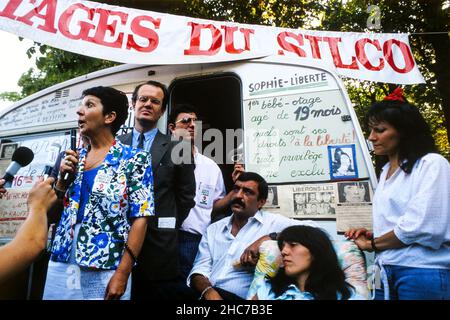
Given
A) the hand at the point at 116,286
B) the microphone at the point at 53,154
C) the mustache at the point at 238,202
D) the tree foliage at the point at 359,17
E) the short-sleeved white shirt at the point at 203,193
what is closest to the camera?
the hand at the point at 116,286

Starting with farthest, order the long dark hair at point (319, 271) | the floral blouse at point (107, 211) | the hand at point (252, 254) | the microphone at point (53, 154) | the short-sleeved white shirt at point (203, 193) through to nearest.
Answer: the microphone at point (53, 154)
the short-sleeved white shirt at point (203, 193)
the hand at point (252, 254)
the long dark hair at point (319, 271)
the floral blouse at point (107, 211)

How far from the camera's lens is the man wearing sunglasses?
2971mm

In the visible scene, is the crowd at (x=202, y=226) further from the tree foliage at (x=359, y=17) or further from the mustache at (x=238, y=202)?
the tree foliage at (x=359, y=17)

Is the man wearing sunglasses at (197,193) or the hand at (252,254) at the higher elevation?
the man wearing sunglasses at (197,193)

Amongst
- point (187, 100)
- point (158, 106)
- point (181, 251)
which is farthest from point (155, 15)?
point (181, 251)

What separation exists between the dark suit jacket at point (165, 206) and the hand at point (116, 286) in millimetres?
516

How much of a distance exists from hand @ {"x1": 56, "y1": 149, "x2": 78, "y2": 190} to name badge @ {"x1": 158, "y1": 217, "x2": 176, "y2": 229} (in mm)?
782

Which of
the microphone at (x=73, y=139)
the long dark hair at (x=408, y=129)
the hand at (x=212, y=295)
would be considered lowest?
the hand at (x=212, y=295)

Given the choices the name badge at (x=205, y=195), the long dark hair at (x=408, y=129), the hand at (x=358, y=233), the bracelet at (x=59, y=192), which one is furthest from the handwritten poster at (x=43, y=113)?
the long dark hair at (x=408, y=129)

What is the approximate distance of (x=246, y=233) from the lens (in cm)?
269

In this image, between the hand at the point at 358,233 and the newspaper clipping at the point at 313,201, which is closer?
the hand at the point at 358,233

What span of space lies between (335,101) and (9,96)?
20.8 m

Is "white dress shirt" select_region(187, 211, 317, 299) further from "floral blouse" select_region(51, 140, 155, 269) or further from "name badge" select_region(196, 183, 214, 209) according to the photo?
"floral blouse" select_region(51, 140, 155, 269)

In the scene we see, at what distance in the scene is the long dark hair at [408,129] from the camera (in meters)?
2.31
